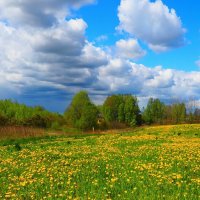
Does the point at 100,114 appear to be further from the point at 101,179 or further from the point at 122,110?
the point at 101,179

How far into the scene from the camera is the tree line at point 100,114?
84.9m

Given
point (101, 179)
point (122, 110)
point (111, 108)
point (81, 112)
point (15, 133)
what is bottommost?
point (101, 179)

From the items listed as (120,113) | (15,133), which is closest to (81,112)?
(120,113)

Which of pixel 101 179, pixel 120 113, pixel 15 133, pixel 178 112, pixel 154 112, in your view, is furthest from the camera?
pixel 178 112

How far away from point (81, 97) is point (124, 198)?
7859cm

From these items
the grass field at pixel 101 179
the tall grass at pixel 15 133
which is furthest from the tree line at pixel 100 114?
the grass field at pixel 101 179

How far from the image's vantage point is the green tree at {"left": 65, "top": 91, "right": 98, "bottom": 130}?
3346 inches

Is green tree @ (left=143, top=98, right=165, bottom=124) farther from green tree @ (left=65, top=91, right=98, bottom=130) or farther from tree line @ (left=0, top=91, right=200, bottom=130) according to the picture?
green tree @ (left=65, top=91, right=98, bottom=130)

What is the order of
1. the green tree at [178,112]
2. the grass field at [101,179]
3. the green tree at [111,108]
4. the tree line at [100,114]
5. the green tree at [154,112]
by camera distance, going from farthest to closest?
the green tree at [178,112]
the green tree at [154,112]
the green tree at [111,108]
the tree line at [100,114]
the grass field at [101,179]

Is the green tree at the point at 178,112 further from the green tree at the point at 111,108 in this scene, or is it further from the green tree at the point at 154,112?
the green tree at the point at 111,108

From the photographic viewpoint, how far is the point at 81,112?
8606 centimetres

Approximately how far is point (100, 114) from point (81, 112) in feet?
98.6

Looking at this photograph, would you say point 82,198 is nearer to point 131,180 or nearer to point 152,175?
point 131,180

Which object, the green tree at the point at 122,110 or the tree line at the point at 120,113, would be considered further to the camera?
the green tree at the point at 122,110
